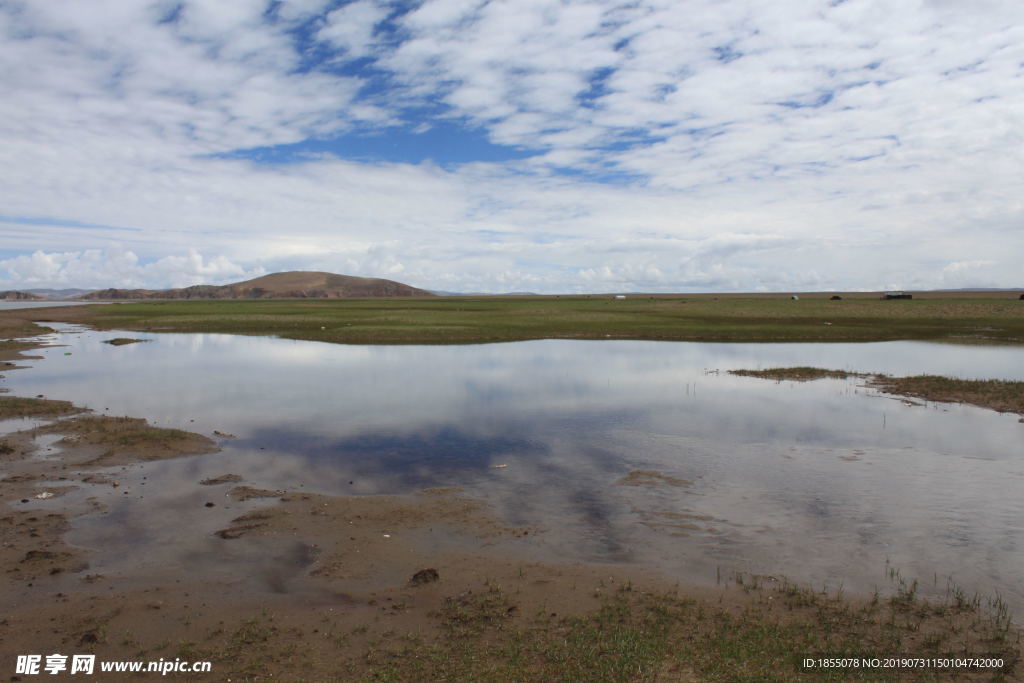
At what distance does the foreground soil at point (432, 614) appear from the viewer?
24.4 feet

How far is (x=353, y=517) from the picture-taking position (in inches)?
490

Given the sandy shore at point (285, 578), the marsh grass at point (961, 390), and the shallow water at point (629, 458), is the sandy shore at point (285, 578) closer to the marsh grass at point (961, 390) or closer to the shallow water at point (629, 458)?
the shallow water at point (629, 458)

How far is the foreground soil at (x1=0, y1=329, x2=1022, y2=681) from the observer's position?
24.4 feet

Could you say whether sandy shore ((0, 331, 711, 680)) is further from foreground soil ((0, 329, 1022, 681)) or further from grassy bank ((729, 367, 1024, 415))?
grassy bank ((729, 367, 1024, 415))

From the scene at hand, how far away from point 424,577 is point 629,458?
879 centimetres

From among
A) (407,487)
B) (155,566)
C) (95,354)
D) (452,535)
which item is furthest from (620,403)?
(95,354)

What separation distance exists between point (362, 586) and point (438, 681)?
9.82 ft

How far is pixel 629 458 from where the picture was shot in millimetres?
16922

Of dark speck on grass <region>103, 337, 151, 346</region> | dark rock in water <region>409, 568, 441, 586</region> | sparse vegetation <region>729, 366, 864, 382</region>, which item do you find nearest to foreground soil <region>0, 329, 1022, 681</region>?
dark rock in water <region>409, 568, 441, 586</region>

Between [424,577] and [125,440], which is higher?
[125,440]

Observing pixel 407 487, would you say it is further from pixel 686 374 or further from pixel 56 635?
pixel 686 374

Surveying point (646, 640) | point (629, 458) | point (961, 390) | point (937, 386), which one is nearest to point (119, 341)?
point (629, 458)

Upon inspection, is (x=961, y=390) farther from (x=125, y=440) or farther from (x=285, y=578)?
(x=125, y=440)

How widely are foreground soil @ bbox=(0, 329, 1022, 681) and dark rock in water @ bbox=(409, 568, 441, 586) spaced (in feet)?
0.08
